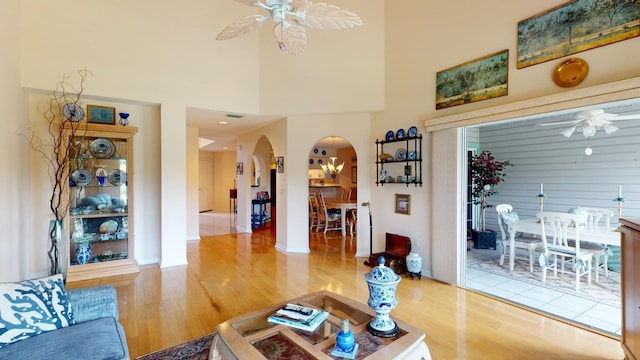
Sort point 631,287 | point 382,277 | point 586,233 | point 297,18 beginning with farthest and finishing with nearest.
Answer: point 586,233, point 297,18, point 631,287, point 382,277

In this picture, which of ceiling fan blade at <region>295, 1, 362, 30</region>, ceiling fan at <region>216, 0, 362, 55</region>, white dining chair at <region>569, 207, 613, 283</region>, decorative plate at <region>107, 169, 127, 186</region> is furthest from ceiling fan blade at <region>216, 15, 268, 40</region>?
white dining chair at <region>569, 207, 613, 283</region>

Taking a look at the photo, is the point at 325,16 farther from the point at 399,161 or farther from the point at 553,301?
the point at 553,301

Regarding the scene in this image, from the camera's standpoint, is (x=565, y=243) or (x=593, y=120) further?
(x=593, y=120)

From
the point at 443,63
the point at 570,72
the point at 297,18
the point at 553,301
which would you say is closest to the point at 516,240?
the point at 553,301

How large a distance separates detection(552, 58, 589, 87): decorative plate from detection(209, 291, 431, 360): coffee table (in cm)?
269

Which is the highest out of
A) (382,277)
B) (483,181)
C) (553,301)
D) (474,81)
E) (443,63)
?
(443,63)

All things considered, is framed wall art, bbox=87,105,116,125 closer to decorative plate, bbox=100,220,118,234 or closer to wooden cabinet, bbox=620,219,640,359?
decorative plate, bbox=100,220,118,234

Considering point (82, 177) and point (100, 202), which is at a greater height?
point (82, 177)

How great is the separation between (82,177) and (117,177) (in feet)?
1.35

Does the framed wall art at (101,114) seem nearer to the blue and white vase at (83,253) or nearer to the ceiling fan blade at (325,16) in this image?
the blue and white vase at (83,253)

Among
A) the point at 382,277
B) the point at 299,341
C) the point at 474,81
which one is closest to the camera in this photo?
the point at 299,341

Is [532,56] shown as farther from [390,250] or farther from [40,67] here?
[40,67]

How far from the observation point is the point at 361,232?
5.27 m

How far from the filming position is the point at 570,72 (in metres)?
2.74
